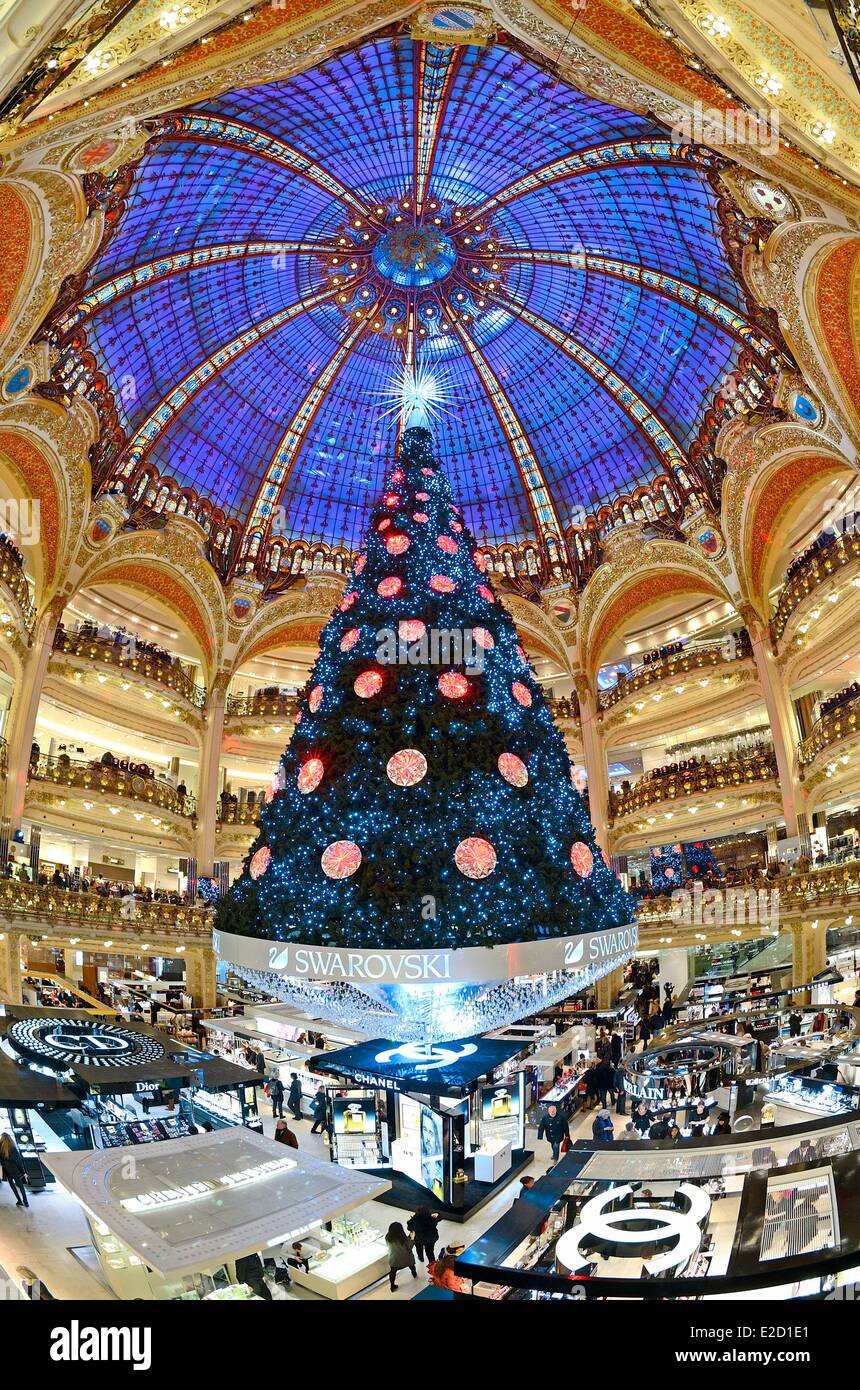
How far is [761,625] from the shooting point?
1174 inches

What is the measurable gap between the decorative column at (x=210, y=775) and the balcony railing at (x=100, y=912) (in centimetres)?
287

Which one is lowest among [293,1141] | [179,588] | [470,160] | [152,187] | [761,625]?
[293,1141]

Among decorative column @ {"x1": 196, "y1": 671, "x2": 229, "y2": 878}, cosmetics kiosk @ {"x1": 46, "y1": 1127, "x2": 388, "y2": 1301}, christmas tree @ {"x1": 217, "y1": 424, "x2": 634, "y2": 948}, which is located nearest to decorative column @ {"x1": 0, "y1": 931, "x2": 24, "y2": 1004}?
decorative column @ {"x1": 196, "y1": 671, "x2": 229, "y2": 878}

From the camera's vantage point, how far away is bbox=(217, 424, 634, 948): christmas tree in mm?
8445

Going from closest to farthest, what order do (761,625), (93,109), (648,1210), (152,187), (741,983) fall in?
(648,1210), (93,109), (152,187), (741,983), (761,625)

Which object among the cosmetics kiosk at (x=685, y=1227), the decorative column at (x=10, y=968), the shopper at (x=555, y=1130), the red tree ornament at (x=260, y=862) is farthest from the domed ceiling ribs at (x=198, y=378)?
the cosmetics kiosk at (x=685, y=1227)

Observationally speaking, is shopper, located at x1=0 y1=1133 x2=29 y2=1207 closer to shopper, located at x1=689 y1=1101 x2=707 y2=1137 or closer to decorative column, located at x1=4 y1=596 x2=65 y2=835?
shopper, located at x1=689 y1=1101 x2=707 y2=1137

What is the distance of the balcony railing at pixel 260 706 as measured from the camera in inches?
1406

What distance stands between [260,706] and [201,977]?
11.4 m

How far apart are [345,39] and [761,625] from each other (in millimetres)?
22792

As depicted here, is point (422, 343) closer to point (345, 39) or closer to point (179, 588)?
point (179, 588)

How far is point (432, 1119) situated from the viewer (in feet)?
46.4

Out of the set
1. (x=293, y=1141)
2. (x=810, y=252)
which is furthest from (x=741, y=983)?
(x=810, y=252)

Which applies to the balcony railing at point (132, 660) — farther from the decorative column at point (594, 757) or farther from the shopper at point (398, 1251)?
the shopper at point (398, 1251)
